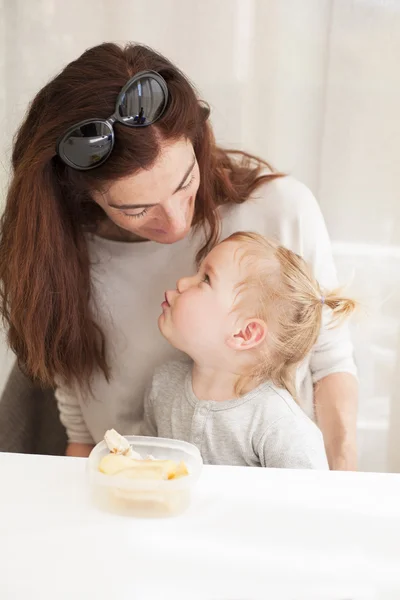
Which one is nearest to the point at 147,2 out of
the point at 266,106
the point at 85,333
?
the point at 266,106

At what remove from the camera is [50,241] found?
133cm

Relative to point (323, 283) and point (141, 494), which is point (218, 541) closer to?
point (141, 494)

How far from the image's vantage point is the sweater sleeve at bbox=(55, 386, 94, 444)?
5.28 ft

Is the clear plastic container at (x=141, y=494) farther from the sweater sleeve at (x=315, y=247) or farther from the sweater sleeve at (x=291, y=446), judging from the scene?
the sweater sleeve at (x=315, y=247)

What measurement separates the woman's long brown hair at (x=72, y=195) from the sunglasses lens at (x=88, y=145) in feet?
0.07

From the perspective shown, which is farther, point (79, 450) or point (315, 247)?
point (79, 450)

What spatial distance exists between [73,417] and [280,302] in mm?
632

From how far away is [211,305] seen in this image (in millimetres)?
1280

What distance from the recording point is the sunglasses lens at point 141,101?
1.13m

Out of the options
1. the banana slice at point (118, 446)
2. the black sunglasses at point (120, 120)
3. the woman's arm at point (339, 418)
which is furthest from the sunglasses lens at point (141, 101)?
the woman's arm at point (339, 418)

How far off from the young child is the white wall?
1.31 feet

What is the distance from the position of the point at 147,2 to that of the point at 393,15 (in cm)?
55

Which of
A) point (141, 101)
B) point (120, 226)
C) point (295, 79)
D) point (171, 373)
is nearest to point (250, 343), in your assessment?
point (171, 373)

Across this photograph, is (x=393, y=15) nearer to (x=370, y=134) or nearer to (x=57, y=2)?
(x=370, y=134)
